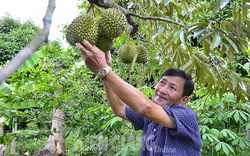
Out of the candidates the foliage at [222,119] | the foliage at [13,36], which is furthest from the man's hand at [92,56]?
the foliage at [13,36]

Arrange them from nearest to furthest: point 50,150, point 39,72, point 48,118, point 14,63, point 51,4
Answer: point 14,63
point 51,4
point 39,72
point 48,118
point 50,150

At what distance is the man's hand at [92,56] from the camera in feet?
3.35

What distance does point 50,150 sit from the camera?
12.1 ft

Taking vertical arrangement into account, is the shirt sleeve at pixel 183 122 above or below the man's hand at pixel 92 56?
below

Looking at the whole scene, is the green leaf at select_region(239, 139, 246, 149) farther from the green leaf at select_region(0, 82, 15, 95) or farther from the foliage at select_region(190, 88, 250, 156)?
the green leaf at select_region(0, 82, 15, 95)

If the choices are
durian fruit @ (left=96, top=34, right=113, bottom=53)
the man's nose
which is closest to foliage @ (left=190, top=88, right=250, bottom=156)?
the man's nose

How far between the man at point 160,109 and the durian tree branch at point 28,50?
0.62 meters

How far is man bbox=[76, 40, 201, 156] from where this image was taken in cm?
113

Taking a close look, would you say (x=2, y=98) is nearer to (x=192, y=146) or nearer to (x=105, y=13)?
(x=105, y=13)

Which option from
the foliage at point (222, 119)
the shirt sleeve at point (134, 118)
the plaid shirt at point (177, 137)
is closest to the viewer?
the plaid shirt at point (177, 137)

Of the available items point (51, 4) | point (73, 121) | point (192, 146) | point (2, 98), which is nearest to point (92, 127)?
point (73, 121)

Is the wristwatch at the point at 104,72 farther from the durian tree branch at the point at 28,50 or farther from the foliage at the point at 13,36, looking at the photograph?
the foliage at the point at 13,36

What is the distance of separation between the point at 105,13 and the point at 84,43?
131 millimetres

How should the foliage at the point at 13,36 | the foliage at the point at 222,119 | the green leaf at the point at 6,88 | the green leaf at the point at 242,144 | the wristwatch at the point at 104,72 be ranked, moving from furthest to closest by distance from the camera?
the foliage at the point at 13,36 < the foliage at the point at 222,119 < the green leaf at the point at 242,144 < the wristwatch at the point at 104,72 < the green leaf at the point at 6,88
